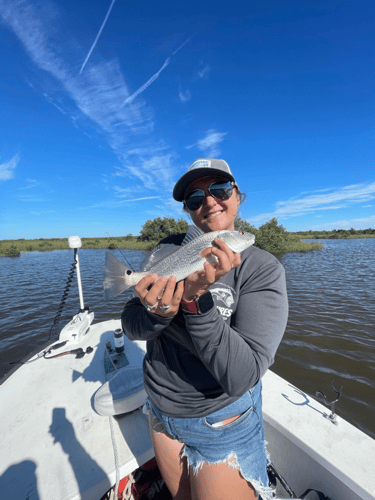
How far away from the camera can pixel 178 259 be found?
221 centimetres

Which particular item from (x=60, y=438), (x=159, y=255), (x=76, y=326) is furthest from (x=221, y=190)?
(x=76, y=326)

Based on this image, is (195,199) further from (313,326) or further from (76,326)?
(313,326)

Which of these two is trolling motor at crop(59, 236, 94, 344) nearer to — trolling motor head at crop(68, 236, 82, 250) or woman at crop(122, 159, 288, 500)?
trolling motor head at crop(68, 236, 82, 250)

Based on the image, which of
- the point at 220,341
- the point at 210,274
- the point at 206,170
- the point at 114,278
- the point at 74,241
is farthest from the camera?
the point at 74,241

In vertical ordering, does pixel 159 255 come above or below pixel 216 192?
below

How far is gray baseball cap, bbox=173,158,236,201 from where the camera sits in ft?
7.15

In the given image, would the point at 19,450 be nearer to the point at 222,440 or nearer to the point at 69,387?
the point at 69,387

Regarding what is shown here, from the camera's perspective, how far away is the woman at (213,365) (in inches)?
57.2

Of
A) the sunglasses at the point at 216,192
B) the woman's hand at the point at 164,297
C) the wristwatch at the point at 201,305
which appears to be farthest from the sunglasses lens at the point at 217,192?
the wristwatch at the point at 201,305

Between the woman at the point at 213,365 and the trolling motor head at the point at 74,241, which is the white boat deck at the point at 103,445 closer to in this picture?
the woman at the point at 213,365

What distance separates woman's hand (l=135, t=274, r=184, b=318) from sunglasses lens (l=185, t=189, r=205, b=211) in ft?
3.25

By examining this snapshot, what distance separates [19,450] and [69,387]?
3.51ft

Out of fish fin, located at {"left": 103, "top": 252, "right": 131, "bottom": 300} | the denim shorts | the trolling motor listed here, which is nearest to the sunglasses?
fish fin, located at {"left": 103, "top": 252, "right": 131, "bottom": 300}

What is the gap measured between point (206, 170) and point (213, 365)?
1.75 meters
